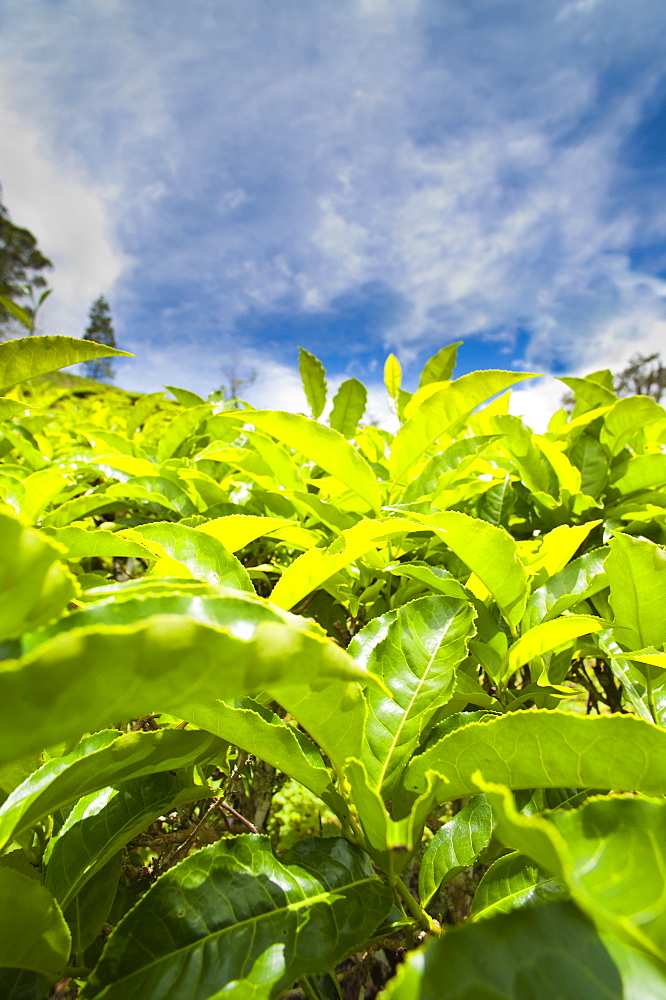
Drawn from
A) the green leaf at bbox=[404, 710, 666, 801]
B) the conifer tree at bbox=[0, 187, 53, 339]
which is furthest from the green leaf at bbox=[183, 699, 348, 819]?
the conifer tree at bbox=[0, 187, 53, 339]

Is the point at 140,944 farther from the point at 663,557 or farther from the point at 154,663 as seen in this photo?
the point at 663,557

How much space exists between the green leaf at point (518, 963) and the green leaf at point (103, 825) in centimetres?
45

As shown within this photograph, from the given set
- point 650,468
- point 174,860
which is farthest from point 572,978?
point 650,468

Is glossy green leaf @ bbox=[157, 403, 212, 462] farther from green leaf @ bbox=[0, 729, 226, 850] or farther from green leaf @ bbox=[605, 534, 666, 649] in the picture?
green leaf @ bbox=[605, 534, 666, 649]

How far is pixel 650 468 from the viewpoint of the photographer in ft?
4.95

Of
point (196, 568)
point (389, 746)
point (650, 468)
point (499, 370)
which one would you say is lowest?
point (389, 746)

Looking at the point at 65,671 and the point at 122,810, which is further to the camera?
the point at 122,810

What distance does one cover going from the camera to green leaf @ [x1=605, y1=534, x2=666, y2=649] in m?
0.81

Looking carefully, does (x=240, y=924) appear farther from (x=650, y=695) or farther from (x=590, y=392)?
(x=590, y=392)

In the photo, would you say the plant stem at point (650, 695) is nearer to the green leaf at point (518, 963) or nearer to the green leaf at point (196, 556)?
the green leaf at point (518, 963)

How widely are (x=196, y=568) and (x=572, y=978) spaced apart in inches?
24.5

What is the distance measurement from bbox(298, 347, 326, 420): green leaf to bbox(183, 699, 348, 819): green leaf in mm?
1591

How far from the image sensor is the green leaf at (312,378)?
2.12 m

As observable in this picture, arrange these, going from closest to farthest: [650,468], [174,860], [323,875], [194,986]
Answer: [194,986] < [323,875] < [174,860] < [650,468]
